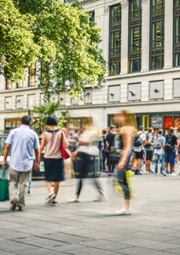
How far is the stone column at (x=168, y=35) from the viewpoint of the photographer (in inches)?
1367

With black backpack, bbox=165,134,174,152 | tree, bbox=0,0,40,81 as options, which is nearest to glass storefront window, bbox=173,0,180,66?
tree, bbox=0,0,40,81

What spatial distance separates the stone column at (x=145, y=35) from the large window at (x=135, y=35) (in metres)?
0.58

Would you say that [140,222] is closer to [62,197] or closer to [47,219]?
[47,219]

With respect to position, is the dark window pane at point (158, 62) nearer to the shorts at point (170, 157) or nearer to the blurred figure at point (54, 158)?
the shorts at point (170, 157)

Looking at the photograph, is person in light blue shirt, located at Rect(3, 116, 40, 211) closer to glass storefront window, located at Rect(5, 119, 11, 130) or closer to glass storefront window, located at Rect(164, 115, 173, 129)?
glass storefront window, located at Rect(164, 115, 173, 129)

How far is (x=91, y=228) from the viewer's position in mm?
5898

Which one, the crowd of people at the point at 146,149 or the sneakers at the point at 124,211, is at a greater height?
the crowd of people at the point at 146,149

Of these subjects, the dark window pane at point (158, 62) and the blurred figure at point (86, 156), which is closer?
the blurred figure at point (86, 156)

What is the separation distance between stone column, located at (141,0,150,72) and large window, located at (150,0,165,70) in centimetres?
37

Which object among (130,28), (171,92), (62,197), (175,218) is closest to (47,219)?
(175,218)

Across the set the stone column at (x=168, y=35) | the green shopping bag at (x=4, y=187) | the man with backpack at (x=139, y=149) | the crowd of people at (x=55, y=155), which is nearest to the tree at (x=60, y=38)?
the man with backpack at (x=139, y=149)

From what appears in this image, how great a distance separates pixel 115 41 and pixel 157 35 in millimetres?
5136

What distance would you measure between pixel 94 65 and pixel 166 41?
44.1 ft

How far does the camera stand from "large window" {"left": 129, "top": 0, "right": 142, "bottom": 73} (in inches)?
1480
